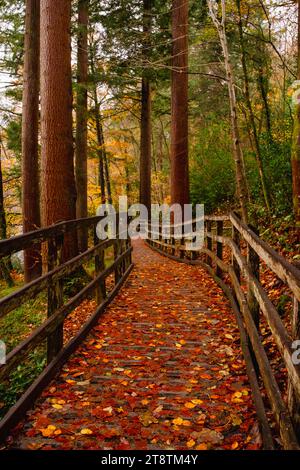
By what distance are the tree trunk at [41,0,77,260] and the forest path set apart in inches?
95.7

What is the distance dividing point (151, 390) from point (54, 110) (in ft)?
18.5

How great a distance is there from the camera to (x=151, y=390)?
4066mm

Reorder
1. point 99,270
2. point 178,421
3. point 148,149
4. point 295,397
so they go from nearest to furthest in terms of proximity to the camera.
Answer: point 295,397 < point 178,421 < point 99,270 < point 148,149

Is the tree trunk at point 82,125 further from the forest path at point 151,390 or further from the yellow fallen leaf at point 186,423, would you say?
the yellow fallen leaf at point 186,423

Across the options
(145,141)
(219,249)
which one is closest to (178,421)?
(219,249)

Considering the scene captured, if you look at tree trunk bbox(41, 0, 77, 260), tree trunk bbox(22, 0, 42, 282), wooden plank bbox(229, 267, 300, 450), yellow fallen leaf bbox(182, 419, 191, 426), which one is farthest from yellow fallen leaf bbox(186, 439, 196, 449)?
tree trunk bbox(22, 0, 42, 282)

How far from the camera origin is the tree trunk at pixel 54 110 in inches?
302

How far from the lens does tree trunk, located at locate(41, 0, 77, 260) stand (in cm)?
766

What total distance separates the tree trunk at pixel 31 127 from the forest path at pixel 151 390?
16.8ft

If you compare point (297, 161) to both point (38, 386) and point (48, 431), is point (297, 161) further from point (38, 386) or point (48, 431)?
point (48, 431)

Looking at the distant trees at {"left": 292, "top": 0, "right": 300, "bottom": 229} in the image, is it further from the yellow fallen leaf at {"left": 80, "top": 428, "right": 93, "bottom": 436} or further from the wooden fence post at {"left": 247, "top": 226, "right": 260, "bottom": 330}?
the yellow fallen leaf at {"left": 80, "top": 428, "right": 93, "bottom": 436}

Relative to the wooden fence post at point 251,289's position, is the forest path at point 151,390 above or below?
below

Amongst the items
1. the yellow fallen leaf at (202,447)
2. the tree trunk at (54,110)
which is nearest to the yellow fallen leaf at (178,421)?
the yellow fallen leaf at (202,447)

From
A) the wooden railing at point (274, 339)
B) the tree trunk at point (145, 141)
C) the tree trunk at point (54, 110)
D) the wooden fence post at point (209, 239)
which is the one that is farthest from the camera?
the tree trunk at point (145, 141)
